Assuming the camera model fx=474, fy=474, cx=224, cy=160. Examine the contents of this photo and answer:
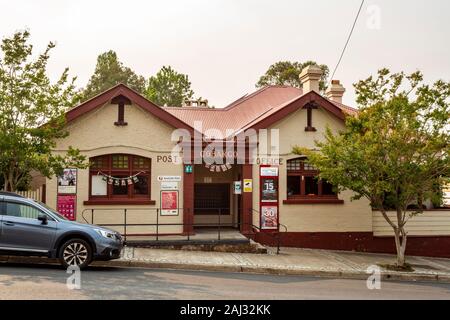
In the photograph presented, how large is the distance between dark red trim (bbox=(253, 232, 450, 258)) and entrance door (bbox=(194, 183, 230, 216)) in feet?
9.86

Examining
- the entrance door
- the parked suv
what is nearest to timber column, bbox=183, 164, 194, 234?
the entrance door

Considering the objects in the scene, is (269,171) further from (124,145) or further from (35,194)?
(35,194)

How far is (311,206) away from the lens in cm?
1797

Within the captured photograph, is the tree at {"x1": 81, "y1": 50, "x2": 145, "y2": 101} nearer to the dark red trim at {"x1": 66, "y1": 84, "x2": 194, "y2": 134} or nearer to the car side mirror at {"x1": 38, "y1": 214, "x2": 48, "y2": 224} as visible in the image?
the dark red trim at {"x1": 66, "y1": 84, "x2": 194, "y2": 134}

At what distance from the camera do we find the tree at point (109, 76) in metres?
57.8

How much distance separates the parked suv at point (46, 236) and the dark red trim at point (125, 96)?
556 cm

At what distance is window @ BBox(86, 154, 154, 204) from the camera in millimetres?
16812

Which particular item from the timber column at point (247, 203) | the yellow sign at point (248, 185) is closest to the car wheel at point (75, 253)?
the timber column at point (247, 203)

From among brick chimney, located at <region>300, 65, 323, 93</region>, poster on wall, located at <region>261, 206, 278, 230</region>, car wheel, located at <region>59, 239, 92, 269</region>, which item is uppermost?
brick chimney, located at <region>300, 65, 323, 93</region>

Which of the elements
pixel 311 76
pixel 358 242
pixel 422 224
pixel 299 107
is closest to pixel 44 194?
pixel 299 107

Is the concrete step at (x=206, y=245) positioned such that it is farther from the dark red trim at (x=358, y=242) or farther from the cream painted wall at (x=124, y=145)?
the dark red trim at (x=358, y=242)

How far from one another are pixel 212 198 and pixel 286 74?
89.9 feet

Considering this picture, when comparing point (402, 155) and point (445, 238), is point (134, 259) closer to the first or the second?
point (402, 155)
